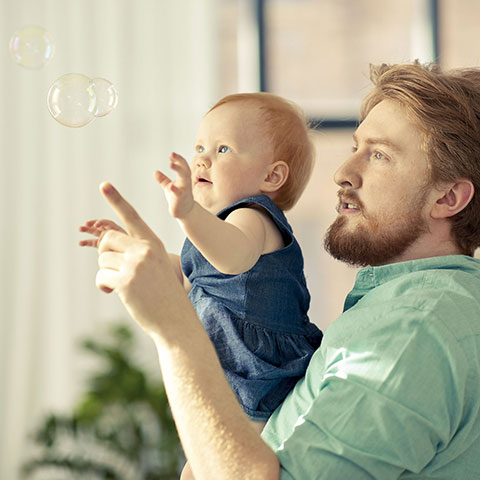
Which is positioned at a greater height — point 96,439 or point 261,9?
point 261,9

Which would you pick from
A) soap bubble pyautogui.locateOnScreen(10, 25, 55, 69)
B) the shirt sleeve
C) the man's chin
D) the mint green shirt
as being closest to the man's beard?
the man's chin

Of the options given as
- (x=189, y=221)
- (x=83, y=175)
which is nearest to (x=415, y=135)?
(x=189, y=221)

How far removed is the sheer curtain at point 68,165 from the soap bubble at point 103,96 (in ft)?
7.35

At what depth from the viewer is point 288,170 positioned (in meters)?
1.55

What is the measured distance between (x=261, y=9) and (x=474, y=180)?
289 centimetres

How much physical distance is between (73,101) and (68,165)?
2375 mm

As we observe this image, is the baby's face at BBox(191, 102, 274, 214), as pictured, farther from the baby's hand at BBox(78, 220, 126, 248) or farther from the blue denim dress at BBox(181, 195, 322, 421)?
the baby's hand at BBox(78, 220, 126, 248)

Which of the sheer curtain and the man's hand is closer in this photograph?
the man's hand

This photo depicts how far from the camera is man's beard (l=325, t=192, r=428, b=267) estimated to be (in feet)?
4.67

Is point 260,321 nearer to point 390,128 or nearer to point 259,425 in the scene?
point 259,425

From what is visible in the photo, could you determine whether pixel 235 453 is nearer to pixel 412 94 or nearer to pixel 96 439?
pixel 412 94

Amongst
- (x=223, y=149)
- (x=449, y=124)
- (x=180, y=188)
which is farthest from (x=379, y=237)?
(x=180, y=188)

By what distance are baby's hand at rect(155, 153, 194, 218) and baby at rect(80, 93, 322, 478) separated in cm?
3

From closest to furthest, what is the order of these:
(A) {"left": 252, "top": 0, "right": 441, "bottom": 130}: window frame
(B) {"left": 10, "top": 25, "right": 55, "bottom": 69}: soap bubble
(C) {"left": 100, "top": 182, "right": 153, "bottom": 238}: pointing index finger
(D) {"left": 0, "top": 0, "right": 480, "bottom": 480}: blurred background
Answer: (C) {"left": 100, "top": 182, "right": 153, "bottom": 238}: pointing index finger < (B) {"left": 10, "top": 25, "right": 55, "bottom": 69}: soap bubble < (D) {"left": 0, "top": 0, "right": 480, "bottom": 480}: blurred background < (A) {"left": 252, "top": 0, "right": 441, "bottom": 130}: window frame
